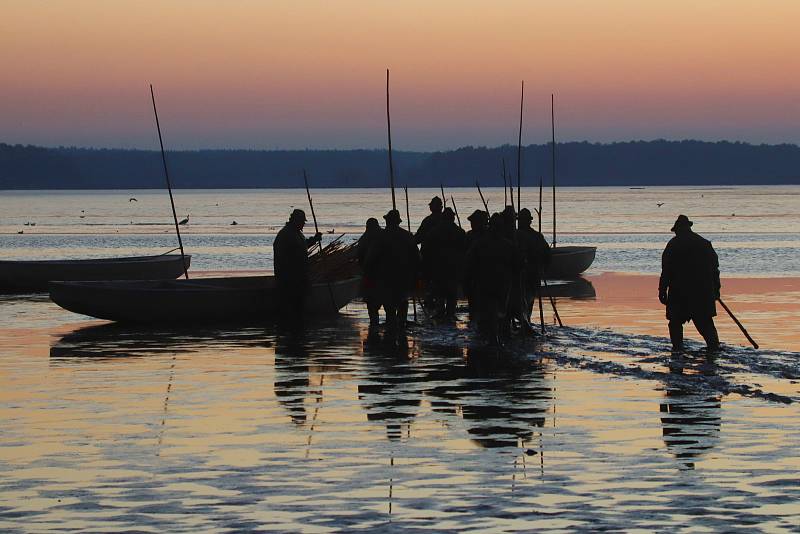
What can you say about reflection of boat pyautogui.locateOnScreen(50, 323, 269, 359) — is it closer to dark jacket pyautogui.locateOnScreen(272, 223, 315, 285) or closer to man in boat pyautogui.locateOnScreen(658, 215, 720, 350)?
dark jacket pyautogui.locateOnScreen(272, 223, 315, 285)

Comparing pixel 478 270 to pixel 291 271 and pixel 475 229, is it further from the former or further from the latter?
pixel 291 271

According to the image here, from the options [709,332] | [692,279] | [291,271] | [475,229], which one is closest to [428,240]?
[291,271]

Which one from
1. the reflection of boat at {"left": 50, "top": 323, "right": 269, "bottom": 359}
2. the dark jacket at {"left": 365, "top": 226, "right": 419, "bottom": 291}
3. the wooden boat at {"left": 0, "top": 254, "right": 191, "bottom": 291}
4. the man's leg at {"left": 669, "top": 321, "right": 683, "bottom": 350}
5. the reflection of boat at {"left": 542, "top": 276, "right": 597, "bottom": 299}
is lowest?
the reflection of boat at {"left": 542, "top": 276, "right": 597, "bottom": 299}

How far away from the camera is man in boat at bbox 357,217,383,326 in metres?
19.3

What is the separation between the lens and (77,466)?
9117 mm

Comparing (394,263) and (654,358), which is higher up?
(394,263)

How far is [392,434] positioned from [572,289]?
2038 cm

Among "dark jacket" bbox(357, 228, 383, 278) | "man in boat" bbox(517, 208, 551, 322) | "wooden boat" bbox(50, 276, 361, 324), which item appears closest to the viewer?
"man in boat" bbox(517, 208, 551, 322)

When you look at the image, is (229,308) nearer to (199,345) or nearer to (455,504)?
(199,345)

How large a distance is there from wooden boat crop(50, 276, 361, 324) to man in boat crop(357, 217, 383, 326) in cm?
198

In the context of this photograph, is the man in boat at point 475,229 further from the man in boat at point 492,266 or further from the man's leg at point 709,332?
the man's leg at point 709,332

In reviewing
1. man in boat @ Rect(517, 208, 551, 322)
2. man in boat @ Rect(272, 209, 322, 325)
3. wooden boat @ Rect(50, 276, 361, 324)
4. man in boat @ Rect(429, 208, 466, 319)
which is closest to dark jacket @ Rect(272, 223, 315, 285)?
man in boat @ Rect(272, 209, 322, 325)

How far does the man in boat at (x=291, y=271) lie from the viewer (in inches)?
814

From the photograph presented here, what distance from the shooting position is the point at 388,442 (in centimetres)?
1008
